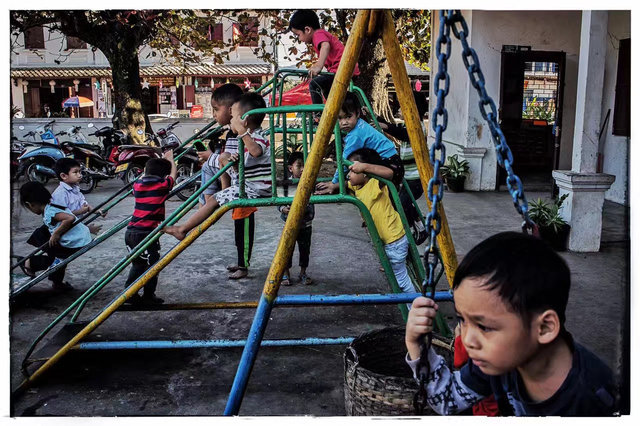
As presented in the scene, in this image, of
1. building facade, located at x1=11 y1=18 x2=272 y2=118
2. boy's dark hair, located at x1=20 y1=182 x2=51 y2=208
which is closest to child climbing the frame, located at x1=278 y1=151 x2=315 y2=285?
boy's dark hair, located at x1=20 y1=182 x2=51 y2=208

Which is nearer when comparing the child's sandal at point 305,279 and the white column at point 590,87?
the child's sandal at point 305,279

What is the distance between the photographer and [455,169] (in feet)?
30.5

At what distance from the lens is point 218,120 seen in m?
4.20

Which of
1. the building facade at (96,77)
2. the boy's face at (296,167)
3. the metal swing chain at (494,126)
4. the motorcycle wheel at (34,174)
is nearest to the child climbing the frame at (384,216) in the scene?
the boy's face at (296,167)

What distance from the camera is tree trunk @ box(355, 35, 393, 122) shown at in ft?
37.8

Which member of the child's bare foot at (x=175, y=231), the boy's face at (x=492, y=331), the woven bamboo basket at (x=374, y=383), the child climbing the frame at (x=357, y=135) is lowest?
the woven bamboo basket at (x=374, y=383)

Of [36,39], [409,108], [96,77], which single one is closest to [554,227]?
[409,108]

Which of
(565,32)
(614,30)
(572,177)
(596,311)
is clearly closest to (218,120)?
(596,311)

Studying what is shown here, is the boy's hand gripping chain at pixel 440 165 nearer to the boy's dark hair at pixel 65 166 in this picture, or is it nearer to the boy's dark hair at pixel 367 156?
the boy's dark hair at pixel 367 156

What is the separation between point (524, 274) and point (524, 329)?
0.45ft

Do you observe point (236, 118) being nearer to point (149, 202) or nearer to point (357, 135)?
point (357, 135)

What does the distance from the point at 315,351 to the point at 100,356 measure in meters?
1.31

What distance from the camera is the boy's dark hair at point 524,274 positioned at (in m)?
1.43

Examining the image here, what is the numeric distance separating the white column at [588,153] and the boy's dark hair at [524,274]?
15.0 feet
